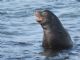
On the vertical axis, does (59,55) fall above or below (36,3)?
below

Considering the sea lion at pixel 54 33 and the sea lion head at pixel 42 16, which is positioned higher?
the sea lion head at pixel 42 16

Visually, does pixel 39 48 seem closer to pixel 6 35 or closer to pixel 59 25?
pixel 59 25

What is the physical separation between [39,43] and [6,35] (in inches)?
45.8

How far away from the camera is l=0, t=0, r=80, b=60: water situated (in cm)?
1032

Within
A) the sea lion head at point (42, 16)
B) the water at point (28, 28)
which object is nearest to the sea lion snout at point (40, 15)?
the sea lion head at point (42, 16)

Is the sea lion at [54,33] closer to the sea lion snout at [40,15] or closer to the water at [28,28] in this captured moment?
the sea lion snout at [40,15]

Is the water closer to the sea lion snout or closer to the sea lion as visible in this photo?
the sea lion

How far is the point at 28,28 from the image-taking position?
42.1 feet

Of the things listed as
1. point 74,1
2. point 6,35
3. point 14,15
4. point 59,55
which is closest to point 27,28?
point 6,35

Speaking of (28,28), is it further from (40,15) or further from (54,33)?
(40,15)

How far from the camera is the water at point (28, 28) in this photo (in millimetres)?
10320

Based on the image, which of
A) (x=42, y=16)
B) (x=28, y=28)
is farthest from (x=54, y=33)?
(x=28, y=28)

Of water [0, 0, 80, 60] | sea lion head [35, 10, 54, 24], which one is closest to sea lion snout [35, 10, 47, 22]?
sea lion head [35, 10, 54, 24]

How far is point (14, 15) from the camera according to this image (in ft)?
47.7
